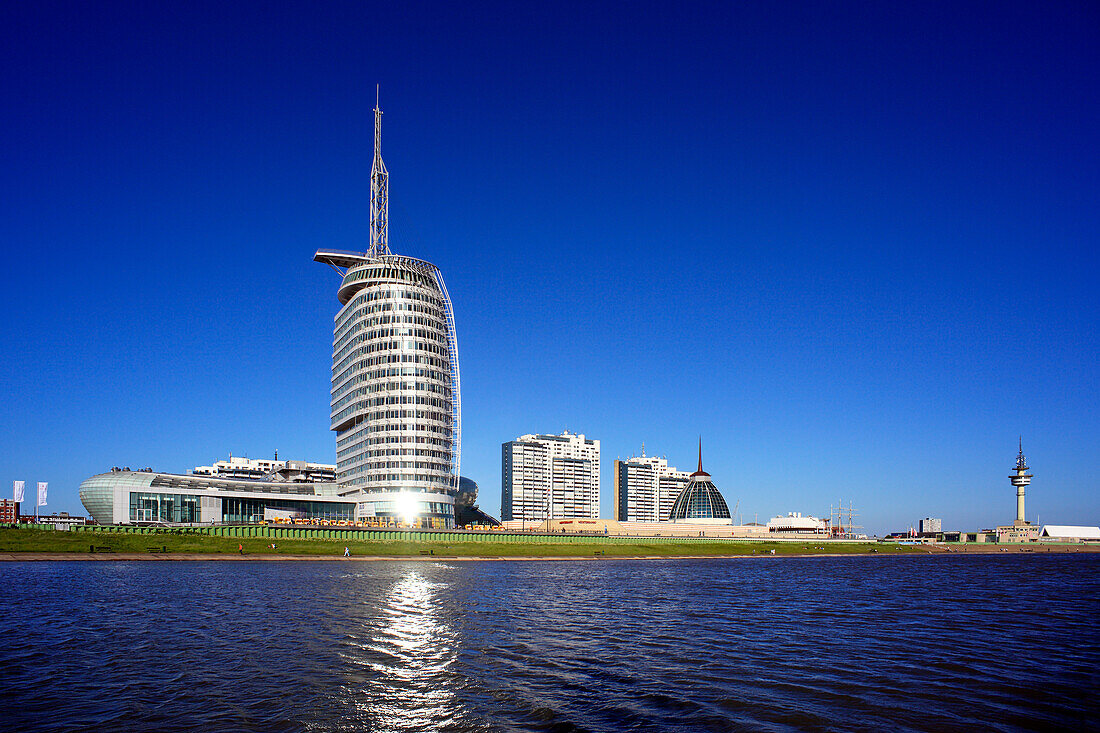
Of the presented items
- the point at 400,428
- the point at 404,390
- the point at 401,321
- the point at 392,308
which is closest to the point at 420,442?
the point at 400,428

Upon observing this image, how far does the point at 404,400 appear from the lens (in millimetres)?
182250

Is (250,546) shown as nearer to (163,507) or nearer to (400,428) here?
(163,507)

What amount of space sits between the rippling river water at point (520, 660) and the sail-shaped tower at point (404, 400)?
108914 millimetres

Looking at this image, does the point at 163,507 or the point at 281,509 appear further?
the point at 281,509

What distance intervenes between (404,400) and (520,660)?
151m

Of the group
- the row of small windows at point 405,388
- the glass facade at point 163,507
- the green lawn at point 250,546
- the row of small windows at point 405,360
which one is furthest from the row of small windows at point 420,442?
the glass facade at point 163,507

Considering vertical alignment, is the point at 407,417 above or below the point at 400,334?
below

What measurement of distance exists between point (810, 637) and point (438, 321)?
157 metres

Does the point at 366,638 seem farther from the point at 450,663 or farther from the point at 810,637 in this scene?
the point at 810,637

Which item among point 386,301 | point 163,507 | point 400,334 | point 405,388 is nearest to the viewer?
point 163,507

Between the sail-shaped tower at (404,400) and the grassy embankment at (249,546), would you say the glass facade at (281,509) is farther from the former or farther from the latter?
the grassy embankment at (249,546)

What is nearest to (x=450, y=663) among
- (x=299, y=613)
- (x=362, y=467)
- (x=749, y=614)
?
(x=299, y=613)

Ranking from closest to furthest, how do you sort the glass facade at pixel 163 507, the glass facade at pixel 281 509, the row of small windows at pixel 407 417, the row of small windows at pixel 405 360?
the glass facade at pixel 163 507 < the glass facade at pixel 281 509 < the row of small windows at pixel 407 417 < the row of small windows at pixel 405 360

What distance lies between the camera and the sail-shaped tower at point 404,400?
179 metres
